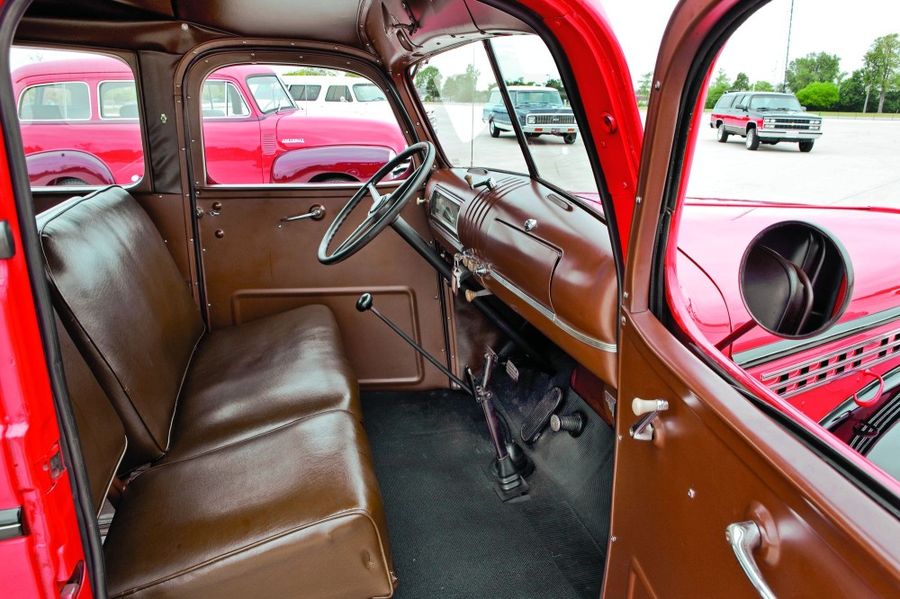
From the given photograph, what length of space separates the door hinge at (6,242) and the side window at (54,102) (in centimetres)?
221

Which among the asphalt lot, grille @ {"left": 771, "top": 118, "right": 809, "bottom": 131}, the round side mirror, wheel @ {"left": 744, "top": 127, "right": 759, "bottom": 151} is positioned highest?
grille @ {"left": 771, "top": 118, "right": 809, "bottom": 131}

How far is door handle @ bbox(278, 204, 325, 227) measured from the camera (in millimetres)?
2711

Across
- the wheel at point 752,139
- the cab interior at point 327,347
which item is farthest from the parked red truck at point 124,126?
the wheel at point 752,139

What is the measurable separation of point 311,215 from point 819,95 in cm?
222

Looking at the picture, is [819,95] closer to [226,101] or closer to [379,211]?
[379,211]

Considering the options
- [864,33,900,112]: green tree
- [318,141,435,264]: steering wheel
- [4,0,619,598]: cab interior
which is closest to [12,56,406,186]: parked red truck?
[4,0,619,598]: cab interior

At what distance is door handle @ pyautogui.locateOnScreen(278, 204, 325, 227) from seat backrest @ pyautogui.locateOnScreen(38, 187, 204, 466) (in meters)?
0.61

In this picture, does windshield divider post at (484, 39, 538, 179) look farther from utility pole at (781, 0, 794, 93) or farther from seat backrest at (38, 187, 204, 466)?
seat backrest at (38, 187, 204, 466)

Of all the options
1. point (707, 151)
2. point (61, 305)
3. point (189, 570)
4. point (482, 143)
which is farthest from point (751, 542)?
point (482, 143)

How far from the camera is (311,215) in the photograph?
8.90ft

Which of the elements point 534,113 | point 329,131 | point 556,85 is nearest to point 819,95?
point 556,85

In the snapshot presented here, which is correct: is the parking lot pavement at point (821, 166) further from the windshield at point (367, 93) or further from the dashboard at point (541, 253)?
the windshield at point (367, 93)

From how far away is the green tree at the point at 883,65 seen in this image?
2.30 feet

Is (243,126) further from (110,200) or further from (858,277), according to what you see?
(858,277)
